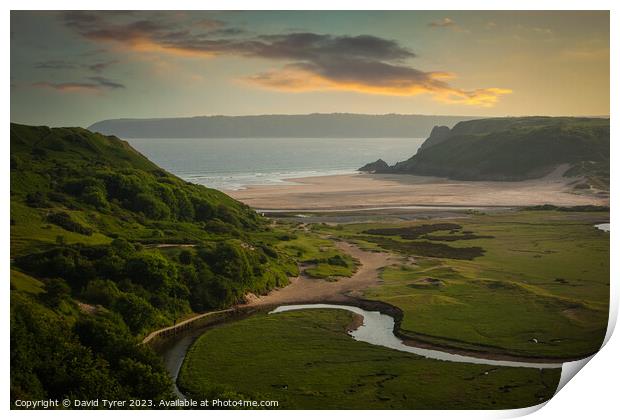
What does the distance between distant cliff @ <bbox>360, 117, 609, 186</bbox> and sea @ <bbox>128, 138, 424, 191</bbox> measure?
1395 centimetres

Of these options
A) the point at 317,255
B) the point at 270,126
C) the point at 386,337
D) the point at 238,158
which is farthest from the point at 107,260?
the point at 238,158

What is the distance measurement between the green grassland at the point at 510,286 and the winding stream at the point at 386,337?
89cm

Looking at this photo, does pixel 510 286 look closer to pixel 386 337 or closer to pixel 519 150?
pixel 386 337

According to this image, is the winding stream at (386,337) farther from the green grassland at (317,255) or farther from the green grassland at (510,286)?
the green grassland at (317,255)

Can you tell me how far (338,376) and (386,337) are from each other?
5.63m

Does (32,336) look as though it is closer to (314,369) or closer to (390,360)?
(314,369)

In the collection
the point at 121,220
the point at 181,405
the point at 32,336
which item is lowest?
the point at 181,405

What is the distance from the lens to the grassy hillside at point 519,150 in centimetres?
4734

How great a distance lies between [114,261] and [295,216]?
93.4ft

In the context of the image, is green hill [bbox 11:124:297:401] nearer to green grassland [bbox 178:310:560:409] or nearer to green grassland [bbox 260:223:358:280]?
green grassland [bbox 260:223:358:280]

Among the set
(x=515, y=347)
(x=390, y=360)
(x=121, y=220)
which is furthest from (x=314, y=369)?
(x=121, y=220)

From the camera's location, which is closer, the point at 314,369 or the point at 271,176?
the point at 314,369

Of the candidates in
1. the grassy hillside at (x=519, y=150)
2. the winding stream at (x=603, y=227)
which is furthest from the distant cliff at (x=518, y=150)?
the winding stream at (x=603, y=227)
